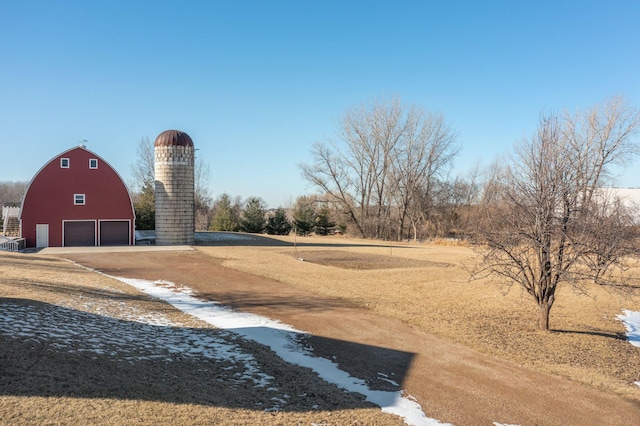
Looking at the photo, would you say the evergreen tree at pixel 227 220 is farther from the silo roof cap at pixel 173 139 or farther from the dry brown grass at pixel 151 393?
the dry brown grass at pixel 151 393

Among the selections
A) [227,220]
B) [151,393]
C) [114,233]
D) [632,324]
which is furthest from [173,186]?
[151,393]

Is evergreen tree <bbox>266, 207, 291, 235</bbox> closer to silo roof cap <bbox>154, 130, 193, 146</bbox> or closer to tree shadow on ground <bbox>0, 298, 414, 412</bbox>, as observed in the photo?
silo roof cap <bbox>154, 130, 193, 146</bbox>

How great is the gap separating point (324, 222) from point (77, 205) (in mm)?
29223

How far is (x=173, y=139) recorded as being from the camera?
31.3 m

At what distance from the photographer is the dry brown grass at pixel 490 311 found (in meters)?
9.24

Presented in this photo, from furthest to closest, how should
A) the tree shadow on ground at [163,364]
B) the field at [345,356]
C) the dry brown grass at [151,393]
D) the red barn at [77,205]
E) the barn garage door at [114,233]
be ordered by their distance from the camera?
the barn garage door at [114,233], the red barn at [77,205], the tree shadow on ground at [163,364], the field at [345,356], the dry brown grass at [151,393]

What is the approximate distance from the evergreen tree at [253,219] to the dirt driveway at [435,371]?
35.2 metres

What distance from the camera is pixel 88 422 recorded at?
4867 millimetres

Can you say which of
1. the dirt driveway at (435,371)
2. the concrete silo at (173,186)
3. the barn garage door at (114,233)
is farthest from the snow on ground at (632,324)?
the barn garage door at (114,233)

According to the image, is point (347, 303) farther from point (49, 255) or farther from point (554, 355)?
point (49, 255)

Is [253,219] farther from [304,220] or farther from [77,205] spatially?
[77,205]

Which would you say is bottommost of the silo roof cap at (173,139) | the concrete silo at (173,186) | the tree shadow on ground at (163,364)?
the tree shadow on ground at (163,364)

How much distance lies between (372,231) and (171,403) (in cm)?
4921

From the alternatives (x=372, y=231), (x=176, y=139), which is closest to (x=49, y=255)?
(x=176, y=139)
